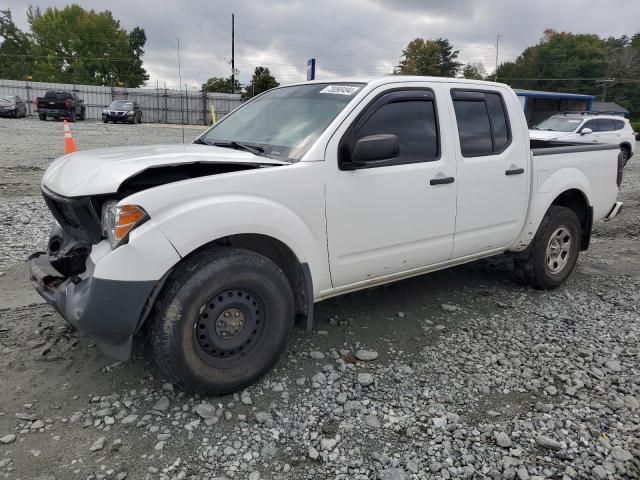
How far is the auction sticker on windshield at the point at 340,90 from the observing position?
3.65m

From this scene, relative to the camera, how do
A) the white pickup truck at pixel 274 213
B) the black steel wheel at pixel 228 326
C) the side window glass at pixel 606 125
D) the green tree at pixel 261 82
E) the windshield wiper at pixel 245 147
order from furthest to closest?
the green tree at pixel 261 82, the side window glass at pixel 606 125, the windshield wiper at pixel 245 147, the black steel wheel at pixel 228 326, the white pickup truck at pixel 274 213

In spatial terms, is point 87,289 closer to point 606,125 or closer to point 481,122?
point 481,122

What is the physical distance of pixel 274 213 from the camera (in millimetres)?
3078

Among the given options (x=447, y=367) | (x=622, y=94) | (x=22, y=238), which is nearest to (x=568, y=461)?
(x=447, y=367)

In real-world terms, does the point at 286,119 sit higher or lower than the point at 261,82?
lower

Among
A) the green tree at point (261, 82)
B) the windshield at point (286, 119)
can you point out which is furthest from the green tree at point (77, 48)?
the windshield at point (286, 119)

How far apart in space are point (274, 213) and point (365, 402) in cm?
125

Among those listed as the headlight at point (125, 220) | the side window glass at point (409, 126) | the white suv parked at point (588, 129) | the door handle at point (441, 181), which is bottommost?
the headlight at point (125, 220)

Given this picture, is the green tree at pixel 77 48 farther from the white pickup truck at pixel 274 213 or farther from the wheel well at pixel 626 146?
the white pickup truck at pixel 274 213

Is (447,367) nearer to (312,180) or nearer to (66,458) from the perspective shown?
(312,180)

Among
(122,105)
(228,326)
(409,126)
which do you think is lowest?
(228,326)

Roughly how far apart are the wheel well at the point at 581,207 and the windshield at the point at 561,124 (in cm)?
1293

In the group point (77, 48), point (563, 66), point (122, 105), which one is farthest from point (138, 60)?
point (563, 66)

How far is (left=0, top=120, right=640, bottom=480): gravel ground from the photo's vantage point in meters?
2.62
